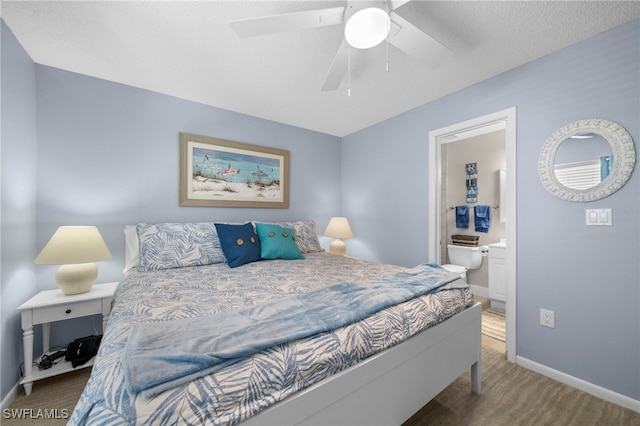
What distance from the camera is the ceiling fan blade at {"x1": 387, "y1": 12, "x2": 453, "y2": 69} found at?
53.8 inches

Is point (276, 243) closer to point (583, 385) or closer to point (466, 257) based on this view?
point (583, 385)

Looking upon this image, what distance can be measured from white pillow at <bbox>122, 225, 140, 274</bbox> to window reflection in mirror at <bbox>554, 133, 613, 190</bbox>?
11.3 feet

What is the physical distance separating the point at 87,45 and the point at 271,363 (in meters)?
2.49

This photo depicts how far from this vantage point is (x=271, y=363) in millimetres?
794

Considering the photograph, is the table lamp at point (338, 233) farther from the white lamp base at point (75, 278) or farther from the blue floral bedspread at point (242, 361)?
the white lamp base at point (75, 278)

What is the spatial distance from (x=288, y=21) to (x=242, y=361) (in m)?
1.54

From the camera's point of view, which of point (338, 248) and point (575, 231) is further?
point (338, 248)

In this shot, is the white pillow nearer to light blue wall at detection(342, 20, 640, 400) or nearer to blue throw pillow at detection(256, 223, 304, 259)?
blue throw pillow at detection(256, 223, 304, 259)

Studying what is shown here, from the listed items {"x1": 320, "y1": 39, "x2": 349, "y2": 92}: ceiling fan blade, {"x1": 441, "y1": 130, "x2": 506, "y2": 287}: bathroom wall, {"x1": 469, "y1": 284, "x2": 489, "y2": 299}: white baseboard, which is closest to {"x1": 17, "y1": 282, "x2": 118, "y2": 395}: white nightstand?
{"x1": 320, "y1": 39, "x2": 349, "y2": 92}: ceiling fan blade

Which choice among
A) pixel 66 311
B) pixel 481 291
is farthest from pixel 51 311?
pixel 481 291

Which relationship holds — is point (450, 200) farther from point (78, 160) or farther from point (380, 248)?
point (78, 160)

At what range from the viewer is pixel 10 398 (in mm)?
1593

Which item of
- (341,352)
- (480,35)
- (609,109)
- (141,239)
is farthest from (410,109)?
(141,239)


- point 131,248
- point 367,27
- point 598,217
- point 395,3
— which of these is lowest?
point 131,248
